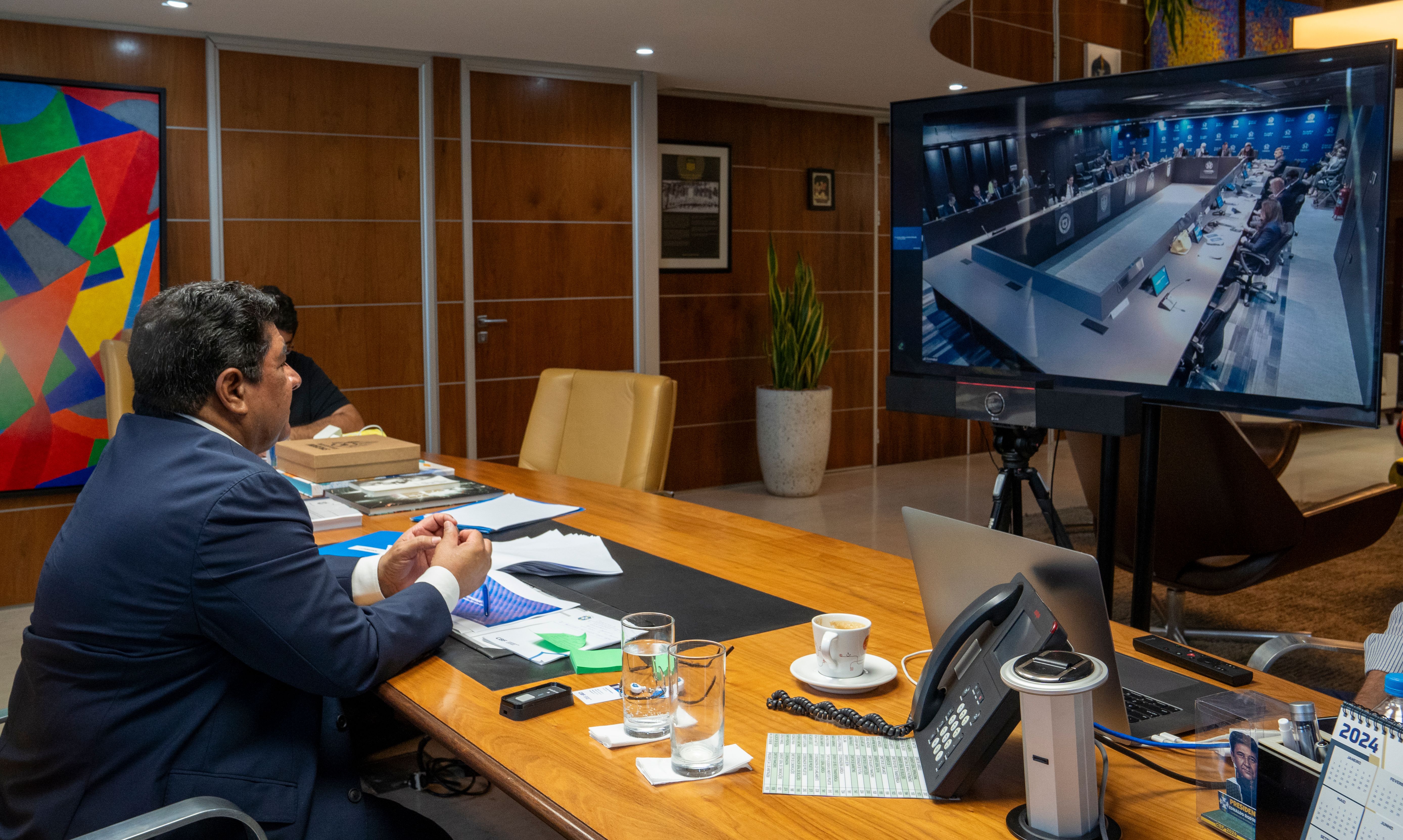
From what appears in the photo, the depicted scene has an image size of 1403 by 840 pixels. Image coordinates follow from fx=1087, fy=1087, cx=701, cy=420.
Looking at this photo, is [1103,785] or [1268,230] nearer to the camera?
[1103,785]

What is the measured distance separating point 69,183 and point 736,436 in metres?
4.09

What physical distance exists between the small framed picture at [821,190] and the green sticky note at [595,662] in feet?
20.2

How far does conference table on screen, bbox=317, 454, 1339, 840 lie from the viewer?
1140 mm

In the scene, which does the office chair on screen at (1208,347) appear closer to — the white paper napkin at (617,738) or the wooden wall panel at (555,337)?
the white paper napkin at (617,738)

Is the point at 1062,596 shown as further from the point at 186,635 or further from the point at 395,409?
the point at 395,409

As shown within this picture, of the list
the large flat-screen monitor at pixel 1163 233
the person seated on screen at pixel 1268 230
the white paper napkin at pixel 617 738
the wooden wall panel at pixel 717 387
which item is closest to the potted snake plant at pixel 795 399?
the wooden wall panel at pixel 717 387

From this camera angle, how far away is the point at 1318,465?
8.28 meters

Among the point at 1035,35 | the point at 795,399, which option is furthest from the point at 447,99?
the point at 1035,35

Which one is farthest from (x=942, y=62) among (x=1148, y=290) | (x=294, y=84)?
(x=1148, y=290)

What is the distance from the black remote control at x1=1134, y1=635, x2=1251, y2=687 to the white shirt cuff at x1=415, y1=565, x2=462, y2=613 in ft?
3.50

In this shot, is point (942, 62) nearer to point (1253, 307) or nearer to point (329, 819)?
point (1253, 307)

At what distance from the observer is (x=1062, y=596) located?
3.95ft

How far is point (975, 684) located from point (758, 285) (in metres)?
6.19

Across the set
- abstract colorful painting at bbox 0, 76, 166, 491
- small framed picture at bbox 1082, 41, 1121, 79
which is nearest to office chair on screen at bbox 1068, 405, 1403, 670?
small framed picture at bbox 1082, 41, 1121, 79
